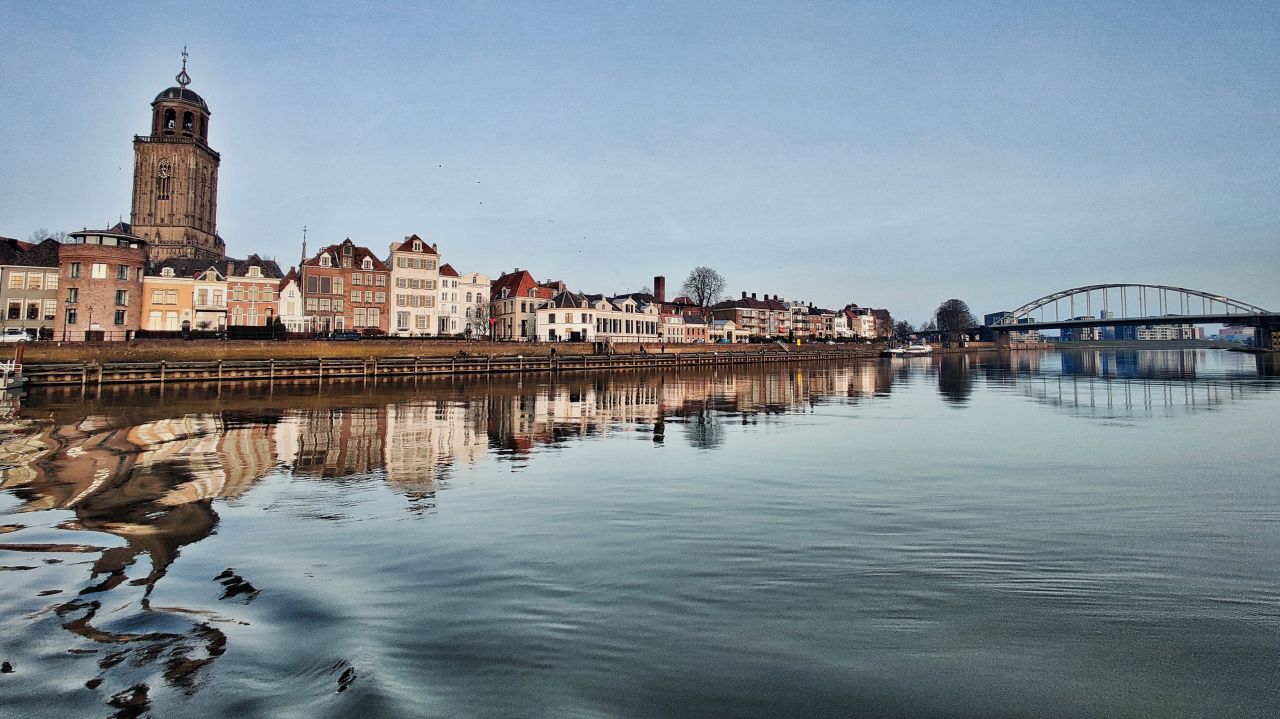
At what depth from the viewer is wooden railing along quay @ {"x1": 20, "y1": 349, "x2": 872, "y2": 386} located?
41594 millimetres

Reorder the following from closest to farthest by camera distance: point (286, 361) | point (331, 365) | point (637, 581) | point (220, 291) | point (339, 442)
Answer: point (637, 581) < point (339, 442) < point (286, 361) < point (331, 365) < point (220, 291)

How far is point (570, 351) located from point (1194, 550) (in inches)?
2893

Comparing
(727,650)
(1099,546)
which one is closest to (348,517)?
(727,650)

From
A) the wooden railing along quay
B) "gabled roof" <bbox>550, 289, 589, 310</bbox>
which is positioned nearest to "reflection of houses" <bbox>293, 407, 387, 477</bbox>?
the wooden railing along quay

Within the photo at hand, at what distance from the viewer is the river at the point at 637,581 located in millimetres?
5344

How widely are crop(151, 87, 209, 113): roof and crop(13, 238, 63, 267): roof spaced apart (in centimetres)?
4912

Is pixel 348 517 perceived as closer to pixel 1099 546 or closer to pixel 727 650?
pixel 727 650

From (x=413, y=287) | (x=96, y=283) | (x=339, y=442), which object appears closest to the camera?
(x=339, y=442)

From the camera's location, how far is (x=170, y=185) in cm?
10194

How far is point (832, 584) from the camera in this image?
775 centimetres

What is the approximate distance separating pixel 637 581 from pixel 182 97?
5105 inches

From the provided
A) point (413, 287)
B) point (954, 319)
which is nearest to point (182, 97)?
point (413, 287)

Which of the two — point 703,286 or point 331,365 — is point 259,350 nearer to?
point 331,365

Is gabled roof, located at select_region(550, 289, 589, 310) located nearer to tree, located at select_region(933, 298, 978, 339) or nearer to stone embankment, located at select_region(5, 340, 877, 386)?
stone embankment, located at select_region(5, 340, 877, 386)
